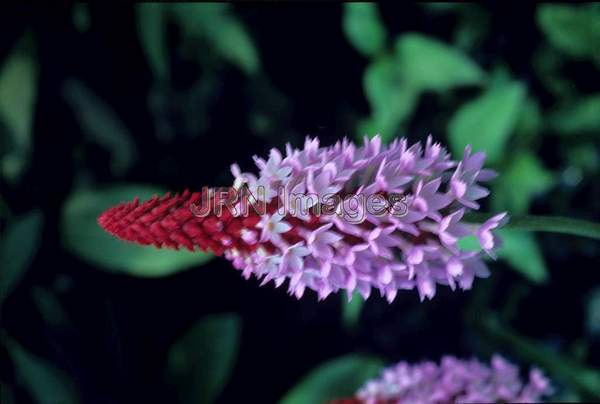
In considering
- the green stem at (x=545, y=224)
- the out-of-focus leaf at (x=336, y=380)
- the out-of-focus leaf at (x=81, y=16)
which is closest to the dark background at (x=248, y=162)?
the out-of-focus leaf at (x=81, y=16)

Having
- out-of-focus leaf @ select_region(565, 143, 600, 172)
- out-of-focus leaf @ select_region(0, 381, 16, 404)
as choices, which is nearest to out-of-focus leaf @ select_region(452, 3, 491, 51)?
out-of-focus leaf @ select_region(565, 143, 600, 172)

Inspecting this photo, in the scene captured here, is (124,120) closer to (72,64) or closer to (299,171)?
(72,64)

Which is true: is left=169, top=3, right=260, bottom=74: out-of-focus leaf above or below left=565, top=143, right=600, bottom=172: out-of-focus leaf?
above

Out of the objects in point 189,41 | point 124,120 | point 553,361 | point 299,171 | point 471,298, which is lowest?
point 471,298

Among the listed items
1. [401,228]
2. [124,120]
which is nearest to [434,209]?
[401,228]

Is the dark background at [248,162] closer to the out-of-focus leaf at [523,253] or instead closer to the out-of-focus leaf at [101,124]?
the out-of-focus leaf at [101,124]

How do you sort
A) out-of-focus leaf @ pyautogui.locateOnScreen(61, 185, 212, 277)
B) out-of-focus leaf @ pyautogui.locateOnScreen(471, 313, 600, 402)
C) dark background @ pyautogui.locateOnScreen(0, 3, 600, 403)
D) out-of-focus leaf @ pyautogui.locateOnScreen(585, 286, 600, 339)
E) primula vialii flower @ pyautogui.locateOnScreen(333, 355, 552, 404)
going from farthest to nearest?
out-of-focus leaf @ pyautogui.locateOnScreen(585, 286, 600, 339)
dark background @ pyautogui.locateOnScreen(0, 3, 600, 403)
out-of-focus leaf @ pyautogui.locateOnScreen(61, 185, 212, 277)
out-of-focus leaf @ pyautogui.locateOnScreen(471, 313, 600, 402)
primula vialii flower @ pyautogui.locateOnScreen(333, 355, 552, 404)

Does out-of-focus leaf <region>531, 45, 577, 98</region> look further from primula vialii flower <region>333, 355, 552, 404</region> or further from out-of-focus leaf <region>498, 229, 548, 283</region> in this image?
primula vialii flower <region>333, 355, 552, 404</region>
